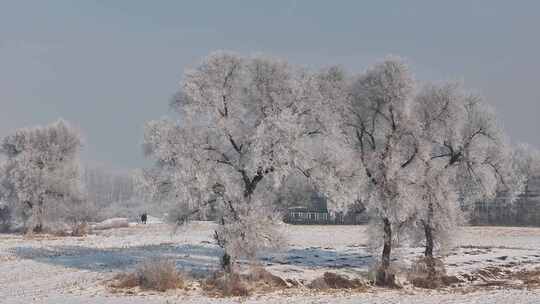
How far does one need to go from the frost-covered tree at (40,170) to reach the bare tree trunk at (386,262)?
4892cm

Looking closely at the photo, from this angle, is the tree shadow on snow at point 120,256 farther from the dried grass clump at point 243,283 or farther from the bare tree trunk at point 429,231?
the bare tree trunk at point 429,231

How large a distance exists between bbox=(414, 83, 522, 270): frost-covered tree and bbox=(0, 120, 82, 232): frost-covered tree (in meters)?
49.5

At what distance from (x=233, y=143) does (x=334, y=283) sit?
902 cm

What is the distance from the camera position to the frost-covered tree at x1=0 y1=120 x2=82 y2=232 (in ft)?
226

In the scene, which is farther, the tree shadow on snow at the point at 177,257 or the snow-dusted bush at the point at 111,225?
the snow-dusted bush at the point at 111,225

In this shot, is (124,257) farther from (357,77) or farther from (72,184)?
(72,184)

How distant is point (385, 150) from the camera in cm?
3231

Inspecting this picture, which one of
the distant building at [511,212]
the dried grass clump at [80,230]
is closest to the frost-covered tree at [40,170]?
the dried grass clump at [80,230]

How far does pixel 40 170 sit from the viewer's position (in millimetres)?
69625

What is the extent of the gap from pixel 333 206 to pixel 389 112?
21.1ft

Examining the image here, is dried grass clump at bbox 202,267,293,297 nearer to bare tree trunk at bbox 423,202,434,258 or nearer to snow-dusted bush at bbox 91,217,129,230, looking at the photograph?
bare tree trunk at bbox 423,202,434,258

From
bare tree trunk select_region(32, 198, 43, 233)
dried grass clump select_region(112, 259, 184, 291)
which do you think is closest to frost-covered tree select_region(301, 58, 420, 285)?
dried grass clump select_region(112, 259, 184, 291)

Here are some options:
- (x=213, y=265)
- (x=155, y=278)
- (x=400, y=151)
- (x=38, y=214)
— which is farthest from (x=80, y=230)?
(x=400, y=151)

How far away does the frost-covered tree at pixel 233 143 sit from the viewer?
1129 inches
